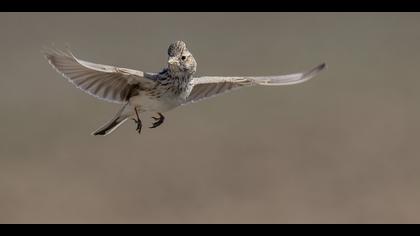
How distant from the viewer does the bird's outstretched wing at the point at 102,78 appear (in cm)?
559

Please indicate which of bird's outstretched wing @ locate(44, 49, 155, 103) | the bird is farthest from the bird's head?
bird's outstretched wing @ locate(44, 49, 155, 103)

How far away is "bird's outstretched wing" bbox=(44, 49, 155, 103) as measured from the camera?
5.59m

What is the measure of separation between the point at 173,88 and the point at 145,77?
175 millimetres

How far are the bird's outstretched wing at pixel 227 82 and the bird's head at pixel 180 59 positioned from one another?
0.17 meters

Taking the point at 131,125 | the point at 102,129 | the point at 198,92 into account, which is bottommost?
the point at 102,129

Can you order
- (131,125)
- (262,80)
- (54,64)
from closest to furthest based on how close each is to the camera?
(54,64) → (262,80) → (131,125)

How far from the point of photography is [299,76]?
6.20m

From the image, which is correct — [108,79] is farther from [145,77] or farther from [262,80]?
[262,80]

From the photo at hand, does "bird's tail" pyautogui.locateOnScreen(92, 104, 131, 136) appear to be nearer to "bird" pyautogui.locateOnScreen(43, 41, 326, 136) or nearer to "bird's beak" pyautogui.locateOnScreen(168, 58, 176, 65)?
"bird" pyautogui.locateOnScreen(43, 41, 326, 136)

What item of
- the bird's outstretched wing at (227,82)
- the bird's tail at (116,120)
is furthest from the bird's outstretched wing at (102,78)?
the bird's outstretched wing at (227,82)

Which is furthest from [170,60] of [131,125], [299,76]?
[131,125]

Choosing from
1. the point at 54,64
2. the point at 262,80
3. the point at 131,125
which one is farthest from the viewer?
the point at 131,125

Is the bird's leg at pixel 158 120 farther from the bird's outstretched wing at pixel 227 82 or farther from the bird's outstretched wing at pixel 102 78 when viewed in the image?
Result: the bird's outstretched wing at pixel 227 82

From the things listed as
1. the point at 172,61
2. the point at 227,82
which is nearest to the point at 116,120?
the point at 172,61
